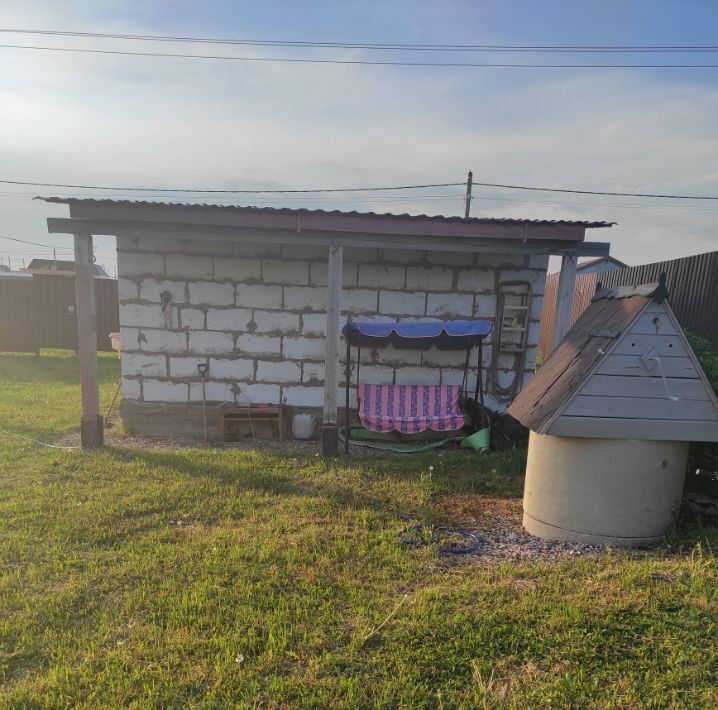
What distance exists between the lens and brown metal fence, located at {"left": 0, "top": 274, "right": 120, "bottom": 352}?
14.1 meters

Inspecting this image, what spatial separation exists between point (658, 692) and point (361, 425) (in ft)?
17.0

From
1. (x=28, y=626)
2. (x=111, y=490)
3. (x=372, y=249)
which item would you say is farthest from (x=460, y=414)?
(x=28, y=626)

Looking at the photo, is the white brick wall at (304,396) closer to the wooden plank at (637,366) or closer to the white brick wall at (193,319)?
the white brick wall at (193,319)

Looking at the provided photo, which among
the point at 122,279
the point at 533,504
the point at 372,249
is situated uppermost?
the point at 372,249

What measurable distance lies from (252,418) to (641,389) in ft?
16.3

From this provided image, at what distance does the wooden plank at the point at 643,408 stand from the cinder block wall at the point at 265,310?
11.6ft

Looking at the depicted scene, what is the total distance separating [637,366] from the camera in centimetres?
396

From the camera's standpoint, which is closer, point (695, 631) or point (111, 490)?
point (695, 631)

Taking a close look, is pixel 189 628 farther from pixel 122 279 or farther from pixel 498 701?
pixel 122 279

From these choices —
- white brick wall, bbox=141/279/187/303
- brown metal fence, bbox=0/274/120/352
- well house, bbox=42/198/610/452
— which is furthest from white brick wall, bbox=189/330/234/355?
A: brown metal fence, bbox=0/274/120/352

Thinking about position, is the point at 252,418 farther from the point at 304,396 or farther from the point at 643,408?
the point at 643,408

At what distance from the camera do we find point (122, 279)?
7.10 metres

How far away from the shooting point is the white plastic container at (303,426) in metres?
7.31

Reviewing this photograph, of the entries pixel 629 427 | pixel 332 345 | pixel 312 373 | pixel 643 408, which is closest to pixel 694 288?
pixel 643 408
